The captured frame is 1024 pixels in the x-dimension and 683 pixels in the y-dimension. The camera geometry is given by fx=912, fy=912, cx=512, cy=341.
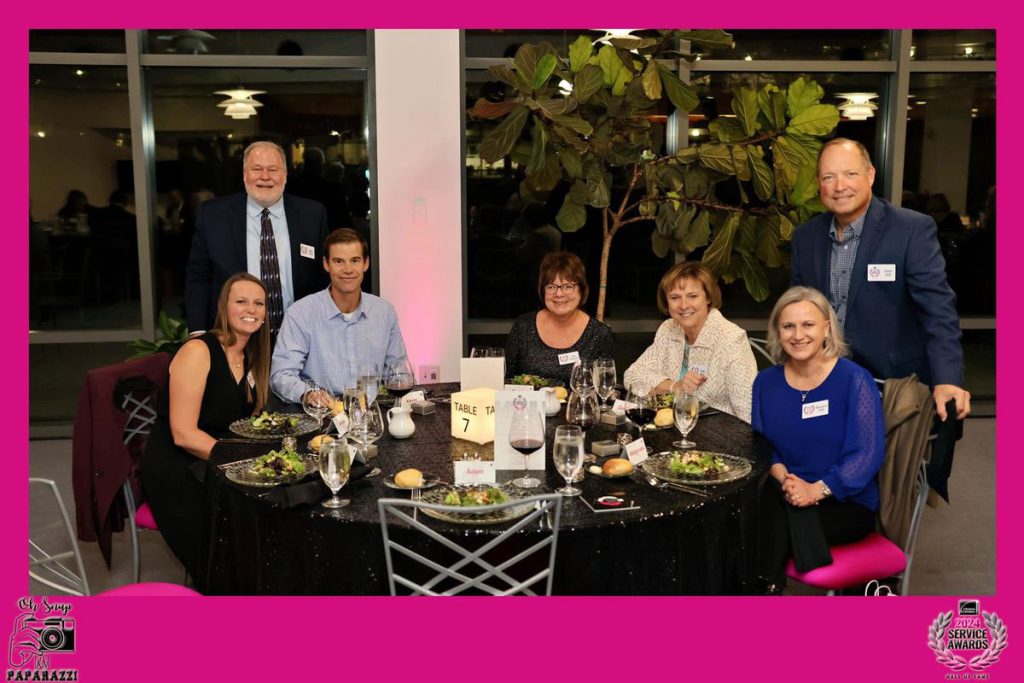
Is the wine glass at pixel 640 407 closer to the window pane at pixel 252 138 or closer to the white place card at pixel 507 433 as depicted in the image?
the white place card at pixel 507 433

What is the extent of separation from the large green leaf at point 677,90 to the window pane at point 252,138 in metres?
2.05

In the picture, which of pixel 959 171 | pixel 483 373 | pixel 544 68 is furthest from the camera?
pixel 959 171

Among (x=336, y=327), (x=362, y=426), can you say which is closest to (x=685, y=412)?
(x=362, y=426)

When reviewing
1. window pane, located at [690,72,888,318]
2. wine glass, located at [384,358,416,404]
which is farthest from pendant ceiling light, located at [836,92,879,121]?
wine glass, located at [384,358,416,404]

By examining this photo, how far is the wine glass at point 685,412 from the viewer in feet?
9.25

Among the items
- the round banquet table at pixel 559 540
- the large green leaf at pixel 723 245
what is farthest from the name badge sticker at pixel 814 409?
the large green leaf at pixel 723 245

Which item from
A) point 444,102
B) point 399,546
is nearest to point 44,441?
point 444,102

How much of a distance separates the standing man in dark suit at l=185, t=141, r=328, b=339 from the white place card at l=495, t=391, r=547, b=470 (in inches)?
84.6

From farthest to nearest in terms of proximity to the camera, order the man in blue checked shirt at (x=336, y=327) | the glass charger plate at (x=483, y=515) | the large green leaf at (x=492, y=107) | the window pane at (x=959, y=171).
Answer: the window pane at (x=959, y=171), the large green leaf at (x=492, y=107), the man in blue checked shirt at (x=336, y=327), the glass charger plate at (x=483, y=515)

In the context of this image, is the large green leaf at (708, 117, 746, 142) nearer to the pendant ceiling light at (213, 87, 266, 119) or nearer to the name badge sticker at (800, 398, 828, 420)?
the name badge sticker at (800, 398, 828, 420)

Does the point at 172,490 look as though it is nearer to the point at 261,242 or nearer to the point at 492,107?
the point at 261,242

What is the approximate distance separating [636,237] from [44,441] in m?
4.06

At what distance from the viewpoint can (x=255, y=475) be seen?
2525 mm
